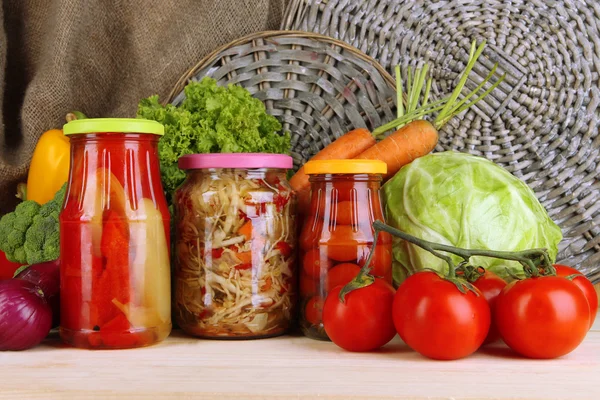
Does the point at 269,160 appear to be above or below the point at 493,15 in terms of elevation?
below

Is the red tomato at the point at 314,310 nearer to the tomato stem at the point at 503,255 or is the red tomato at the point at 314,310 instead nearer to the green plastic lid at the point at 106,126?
the tomato stem at the point at 503,255

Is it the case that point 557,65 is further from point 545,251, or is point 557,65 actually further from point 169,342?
point 169,342

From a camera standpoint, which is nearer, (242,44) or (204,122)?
(204,122)

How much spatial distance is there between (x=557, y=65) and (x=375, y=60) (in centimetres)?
44

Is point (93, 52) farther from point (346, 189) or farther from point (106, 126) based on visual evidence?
point (346, 189)

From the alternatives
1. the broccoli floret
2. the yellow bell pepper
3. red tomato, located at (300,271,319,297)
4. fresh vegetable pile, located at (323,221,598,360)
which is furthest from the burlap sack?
fresh vegetable pile, located at (323,221,598,360)

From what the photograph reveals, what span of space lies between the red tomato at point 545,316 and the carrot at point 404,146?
0.52 meters

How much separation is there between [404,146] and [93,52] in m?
0.92

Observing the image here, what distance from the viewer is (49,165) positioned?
5.76 ft

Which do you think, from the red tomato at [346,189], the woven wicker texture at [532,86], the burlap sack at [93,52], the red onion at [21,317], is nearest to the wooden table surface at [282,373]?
the red onion at [21,317]

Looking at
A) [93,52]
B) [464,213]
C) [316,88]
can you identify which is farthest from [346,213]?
[93,52]

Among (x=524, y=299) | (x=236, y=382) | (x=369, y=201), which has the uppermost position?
(x=369, y=201)

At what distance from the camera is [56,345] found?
1.30 m

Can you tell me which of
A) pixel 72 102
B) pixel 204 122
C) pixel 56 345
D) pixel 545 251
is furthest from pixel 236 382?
pixel 72 102
